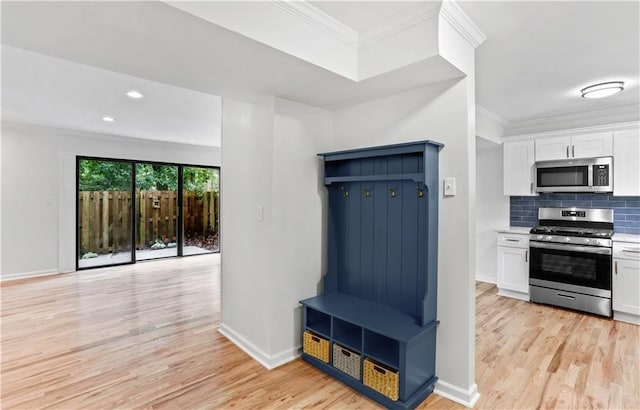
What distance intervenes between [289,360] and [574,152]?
414 cm

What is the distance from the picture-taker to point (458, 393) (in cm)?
219

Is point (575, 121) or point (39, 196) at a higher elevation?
point (575, 121)

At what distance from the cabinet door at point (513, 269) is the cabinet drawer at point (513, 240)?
0.05m

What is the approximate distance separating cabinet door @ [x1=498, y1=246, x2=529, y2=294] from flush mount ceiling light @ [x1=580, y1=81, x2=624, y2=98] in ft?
6.44

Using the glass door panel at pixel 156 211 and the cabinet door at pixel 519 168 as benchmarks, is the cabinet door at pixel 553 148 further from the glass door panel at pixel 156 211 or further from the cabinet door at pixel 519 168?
the glass door panel at pixel 156 211

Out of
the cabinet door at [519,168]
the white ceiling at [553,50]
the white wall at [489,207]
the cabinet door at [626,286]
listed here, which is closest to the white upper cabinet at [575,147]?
the cabinet door at [519,168]

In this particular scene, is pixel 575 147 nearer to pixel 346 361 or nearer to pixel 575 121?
pixel 575 121

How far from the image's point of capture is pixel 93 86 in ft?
11.1

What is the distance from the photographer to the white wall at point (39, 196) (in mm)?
5137

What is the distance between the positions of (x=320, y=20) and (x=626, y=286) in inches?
164

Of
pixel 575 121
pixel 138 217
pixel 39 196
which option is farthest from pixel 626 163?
pixel 39 196

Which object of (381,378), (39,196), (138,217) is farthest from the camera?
(138,217)

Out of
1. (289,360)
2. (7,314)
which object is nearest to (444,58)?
(289,360)

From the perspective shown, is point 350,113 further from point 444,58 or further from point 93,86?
point 93,86
